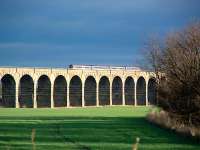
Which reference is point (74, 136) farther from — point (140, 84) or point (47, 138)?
point (140, 84)

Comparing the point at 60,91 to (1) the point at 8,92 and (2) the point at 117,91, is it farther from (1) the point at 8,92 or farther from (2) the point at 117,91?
(2) the point at 117,91

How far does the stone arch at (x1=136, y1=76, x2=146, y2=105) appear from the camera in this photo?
83062 mm

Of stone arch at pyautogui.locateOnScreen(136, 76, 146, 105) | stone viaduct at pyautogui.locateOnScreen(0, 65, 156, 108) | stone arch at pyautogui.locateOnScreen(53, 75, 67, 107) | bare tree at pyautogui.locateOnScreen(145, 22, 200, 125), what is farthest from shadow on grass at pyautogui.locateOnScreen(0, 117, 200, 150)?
stone arch at pyautogui.locateOnScreen(136, 76, 146, 105)

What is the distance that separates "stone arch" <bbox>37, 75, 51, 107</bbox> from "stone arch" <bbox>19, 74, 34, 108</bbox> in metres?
1.82

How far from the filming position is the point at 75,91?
74500 mm

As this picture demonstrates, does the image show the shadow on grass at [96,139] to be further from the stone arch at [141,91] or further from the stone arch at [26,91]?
the stone arch at [141,91]

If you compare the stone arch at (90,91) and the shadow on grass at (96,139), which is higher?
the stone arch at (90,91)

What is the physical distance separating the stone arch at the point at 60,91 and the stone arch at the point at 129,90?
1330cm

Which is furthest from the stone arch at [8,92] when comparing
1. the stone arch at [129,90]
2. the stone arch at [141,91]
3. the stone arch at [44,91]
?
the stone arch at [141,91]

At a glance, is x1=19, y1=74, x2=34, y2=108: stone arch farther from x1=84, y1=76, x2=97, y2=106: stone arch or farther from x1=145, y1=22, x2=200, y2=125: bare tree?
x1=145, y1=22, x2=200, y2=125: bare tree

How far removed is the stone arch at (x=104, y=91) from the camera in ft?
258

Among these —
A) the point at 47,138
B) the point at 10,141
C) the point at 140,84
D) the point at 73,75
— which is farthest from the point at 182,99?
the point at 140,84

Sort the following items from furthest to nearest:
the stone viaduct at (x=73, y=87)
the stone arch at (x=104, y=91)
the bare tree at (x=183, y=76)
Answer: the stone arch at (x=104, y=91) < the stone viaduct at (x=73, y=87) < the bare tree at (x=183, y=76)

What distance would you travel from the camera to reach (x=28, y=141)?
689 inches
